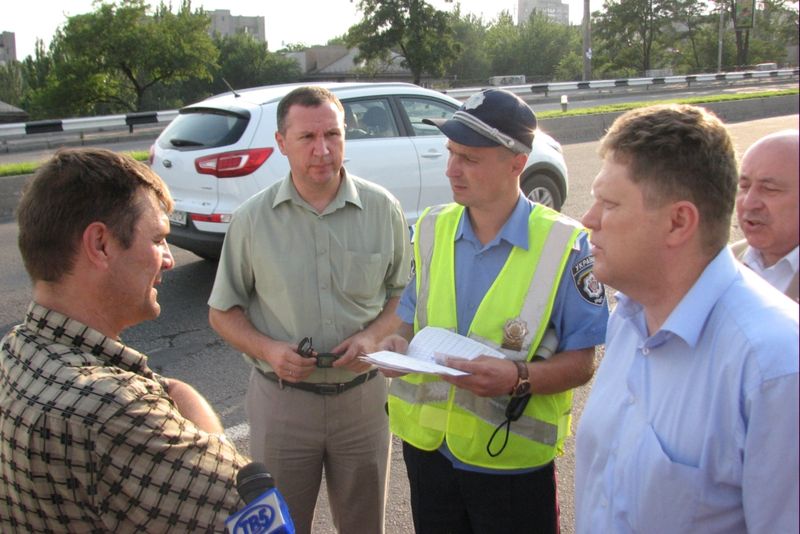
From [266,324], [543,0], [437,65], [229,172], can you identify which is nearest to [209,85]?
[437,65]

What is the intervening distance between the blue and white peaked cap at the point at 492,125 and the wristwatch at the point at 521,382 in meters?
0.70

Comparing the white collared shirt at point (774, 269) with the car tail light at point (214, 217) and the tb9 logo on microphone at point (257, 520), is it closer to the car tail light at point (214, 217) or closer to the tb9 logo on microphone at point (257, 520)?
the tb9 logo on microphone at point (257, 520)

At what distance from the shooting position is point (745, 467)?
1.35m

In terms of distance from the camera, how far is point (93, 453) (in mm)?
1460

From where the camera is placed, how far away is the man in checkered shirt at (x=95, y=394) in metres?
1.46

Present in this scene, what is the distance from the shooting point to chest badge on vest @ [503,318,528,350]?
2229 mm

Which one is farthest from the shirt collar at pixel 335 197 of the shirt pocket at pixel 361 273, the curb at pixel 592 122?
the curb at pixel 592 122

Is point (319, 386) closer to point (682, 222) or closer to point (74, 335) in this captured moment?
point (74, 335)

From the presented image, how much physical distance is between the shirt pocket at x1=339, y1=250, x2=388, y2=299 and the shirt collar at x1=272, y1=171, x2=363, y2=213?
0.65 ft

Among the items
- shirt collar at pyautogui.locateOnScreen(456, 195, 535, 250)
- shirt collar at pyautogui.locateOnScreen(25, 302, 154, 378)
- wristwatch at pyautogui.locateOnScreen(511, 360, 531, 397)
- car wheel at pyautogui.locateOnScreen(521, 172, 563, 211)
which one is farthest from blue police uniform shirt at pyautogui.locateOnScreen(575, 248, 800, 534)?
car wheel at pyautogui.locateOnScreen(521, 172, 563, 211)

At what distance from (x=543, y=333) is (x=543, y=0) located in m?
183

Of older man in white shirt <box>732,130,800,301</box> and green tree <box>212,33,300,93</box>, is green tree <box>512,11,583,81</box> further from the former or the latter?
older man in white shirt <box>732,130,800,301</box>

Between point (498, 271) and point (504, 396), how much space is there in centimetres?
39

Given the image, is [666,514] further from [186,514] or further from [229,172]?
[229,172]
